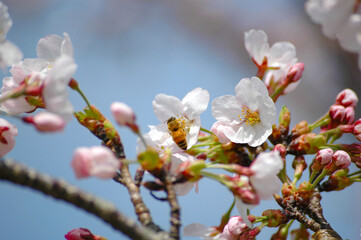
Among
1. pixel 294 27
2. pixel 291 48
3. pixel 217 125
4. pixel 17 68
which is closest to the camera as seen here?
pixel 17 68

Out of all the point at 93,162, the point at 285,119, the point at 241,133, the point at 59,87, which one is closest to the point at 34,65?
the point at 59,87

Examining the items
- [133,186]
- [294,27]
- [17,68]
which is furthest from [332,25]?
[294,27]

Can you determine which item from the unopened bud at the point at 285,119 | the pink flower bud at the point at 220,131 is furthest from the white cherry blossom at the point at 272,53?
the pink flower bud at the point at 220,131

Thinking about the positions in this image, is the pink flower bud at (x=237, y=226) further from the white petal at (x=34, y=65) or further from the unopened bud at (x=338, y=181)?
the white petal at (x=34, y=65)

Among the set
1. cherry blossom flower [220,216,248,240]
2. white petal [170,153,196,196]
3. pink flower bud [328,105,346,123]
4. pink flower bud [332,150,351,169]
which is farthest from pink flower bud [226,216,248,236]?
pink flower bud [328,105,346,123]

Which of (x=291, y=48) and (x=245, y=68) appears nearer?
(x=291, y=48)

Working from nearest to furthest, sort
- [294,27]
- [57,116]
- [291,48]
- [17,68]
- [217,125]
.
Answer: [57,116] → [17,68] → [217,125] → [291,48] → [294,27]

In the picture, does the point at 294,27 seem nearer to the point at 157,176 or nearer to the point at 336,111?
the point at 336,111
